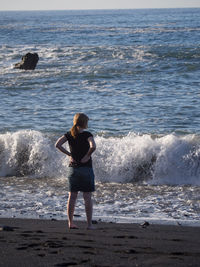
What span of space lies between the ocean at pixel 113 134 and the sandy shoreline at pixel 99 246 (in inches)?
39.1

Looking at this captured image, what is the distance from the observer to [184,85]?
779 inches

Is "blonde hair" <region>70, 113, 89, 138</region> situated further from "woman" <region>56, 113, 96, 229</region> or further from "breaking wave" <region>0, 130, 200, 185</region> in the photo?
"breaking wave" <region>0, 130, 200, 185</region>

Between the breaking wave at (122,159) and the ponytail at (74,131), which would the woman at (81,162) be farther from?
the breaking wave at (122,159)

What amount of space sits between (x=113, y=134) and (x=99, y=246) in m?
8.40

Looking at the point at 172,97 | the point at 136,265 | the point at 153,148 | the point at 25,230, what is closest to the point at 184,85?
the point at 172,97

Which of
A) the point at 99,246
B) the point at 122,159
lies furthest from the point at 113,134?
the point at 99,246

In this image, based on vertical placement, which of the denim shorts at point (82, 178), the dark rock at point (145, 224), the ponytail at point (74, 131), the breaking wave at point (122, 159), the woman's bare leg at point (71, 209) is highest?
the ponytail at point (74, 131)

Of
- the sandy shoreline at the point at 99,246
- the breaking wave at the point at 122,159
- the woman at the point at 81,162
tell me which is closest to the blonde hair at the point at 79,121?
the woman at the point at 81,162

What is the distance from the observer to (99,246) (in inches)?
199

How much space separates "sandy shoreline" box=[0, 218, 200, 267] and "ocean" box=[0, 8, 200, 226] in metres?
0.99

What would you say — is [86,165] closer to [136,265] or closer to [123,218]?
[123,218]

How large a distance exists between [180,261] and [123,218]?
9.11ft

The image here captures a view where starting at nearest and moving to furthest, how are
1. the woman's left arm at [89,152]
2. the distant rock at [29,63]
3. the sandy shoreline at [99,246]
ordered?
the sandy shoreline at [99,246] < the woman's left arm at [89,152] < the distant rock at [29,63]

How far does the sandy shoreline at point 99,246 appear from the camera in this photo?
4.47 m
